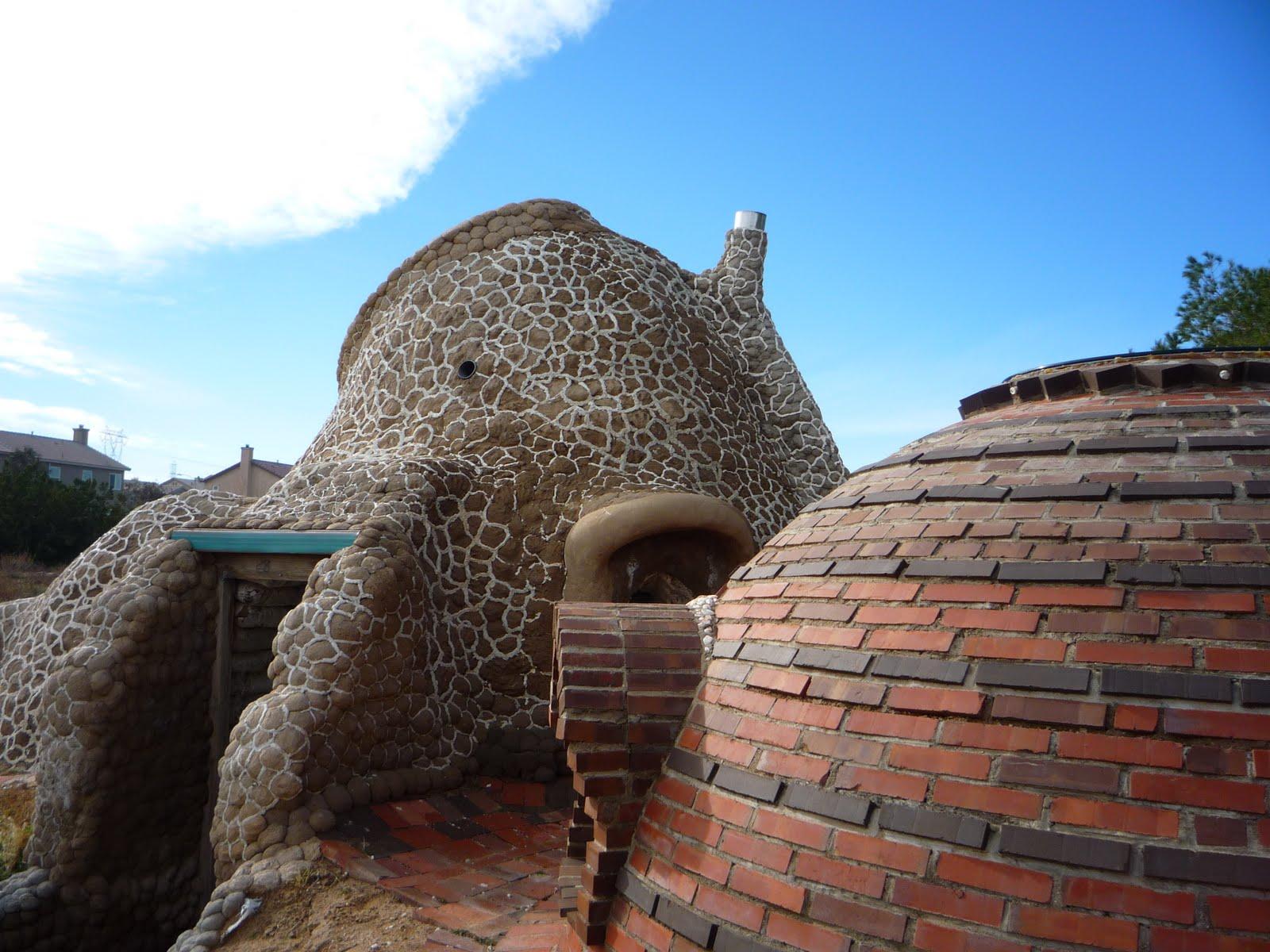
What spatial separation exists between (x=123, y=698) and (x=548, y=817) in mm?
2748

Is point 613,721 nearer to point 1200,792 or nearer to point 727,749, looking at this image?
point 727,749

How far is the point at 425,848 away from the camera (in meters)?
5.19

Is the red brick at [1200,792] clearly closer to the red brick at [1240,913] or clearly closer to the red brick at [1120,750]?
the red brick at [1120,750]

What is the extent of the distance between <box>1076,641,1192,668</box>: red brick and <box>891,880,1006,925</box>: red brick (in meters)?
0.47

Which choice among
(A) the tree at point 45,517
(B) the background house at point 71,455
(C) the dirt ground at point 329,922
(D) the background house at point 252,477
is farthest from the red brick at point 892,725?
(B) the background house at point 71,455

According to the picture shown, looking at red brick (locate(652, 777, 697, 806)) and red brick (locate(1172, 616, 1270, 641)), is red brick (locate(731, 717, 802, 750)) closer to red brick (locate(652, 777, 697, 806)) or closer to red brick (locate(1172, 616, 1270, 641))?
red brick (locate(652, 777, 697, 806))

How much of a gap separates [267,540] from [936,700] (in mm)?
5288

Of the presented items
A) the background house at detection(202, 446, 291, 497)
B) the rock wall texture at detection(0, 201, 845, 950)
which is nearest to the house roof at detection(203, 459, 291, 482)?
the background house at detection(202, 446, 291, 497)

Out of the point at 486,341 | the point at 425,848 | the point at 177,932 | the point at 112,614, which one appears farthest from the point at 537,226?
the point at 177,932

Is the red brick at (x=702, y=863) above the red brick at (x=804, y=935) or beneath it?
above

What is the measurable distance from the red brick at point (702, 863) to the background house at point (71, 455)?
149 feet

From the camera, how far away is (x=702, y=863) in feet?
6.91

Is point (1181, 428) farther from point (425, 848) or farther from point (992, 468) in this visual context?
point (425, 848)

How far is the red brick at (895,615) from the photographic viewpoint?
2053 mm
